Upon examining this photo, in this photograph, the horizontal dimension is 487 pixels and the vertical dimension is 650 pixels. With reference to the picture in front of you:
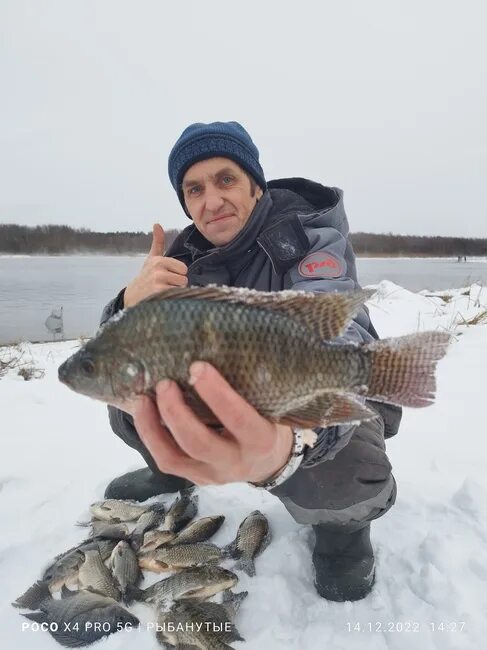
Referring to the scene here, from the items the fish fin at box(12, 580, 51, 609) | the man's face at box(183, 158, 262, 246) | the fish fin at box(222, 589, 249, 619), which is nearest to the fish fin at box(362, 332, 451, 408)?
the fish fin at box(222, 589, 249, 619)

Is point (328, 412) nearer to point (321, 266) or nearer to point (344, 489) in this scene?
point (344, 489)

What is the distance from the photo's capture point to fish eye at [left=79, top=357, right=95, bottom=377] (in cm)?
175

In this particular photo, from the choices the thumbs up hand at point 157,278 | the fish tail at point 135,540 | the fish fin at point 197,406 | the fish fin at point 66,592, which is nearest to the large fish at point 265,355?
the fish fin at point 197,406

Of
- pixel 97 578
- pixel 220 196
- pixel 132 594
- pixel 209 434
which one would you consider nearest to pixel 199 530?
pixel 132 594

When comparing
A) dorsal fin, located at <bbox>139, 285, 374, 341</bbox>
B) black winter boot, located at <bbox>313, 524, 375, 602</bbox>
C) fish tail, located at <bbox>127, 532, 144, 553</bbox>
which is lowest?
fish tail, located at <bbox>127, 532, 144, 553</bbox>

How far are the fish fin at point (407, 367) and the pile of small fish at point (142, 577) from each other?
61.1 inches

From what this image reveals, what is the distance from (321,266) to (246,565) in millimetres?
1866

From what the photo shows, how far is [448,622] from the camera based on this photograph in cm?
219

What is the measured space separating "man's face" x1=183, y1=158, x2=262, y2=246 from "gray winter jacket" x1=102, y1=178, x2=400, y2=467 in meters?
0.17

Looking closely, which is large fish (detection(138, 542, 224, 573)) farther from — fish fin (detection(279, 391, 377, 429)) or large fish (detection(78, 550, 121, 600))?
fish fin (detection(279, 391, 377, 429))

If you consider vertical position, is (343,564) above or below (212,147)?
below

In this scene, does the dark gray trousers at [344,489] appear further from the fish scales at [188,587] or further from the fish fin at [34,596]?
the fish fin at [34,596]

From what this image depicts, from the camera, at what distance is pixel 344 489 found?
2.47 meters

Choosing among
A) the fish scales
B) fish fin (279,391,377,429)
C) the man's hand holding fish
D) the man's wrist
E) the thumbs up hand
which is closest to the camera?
the man's hand holding fish
